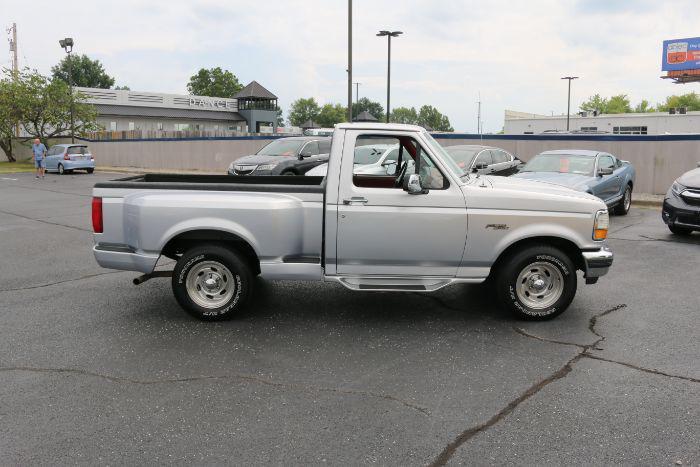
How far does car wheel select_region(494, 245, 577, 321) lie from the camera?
5898mm

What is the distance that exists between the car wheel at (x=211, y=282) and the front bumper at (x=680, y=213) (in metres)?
8.43

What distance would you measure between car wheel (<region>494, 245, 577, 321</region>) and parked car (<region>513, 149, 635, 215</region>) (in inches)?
244

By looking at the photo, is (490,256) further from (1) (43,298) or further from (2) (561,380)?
(1) (43,298)

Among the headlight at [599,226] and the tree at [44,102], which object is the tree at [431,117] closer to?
the tree at [44,102]

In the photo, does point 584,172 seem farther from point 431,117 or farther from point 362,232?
point 431,117

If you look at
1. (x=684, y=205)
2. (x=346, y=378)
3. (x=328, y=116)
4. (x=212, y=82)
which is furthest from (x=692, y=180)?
(x=328, y=116)

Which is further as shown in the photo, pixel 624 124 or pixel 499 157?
pixel 624 124

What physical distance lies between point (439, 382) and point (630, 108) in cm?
13918

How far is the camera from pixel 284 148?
62.4 ft

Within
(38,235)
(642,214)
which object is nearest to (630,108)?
(642,214)

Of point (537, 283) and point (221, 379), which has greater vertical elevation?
point (537, 283)

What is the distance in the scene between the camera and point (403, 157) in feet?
21.5

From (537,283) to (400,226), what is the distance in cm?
149

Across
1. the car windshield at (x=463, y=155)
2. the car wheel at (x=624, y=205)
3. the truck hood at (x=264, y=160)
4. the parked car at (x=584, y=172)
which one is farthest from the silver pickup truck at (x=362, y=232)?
the truck hood at (x=264, y=160)
